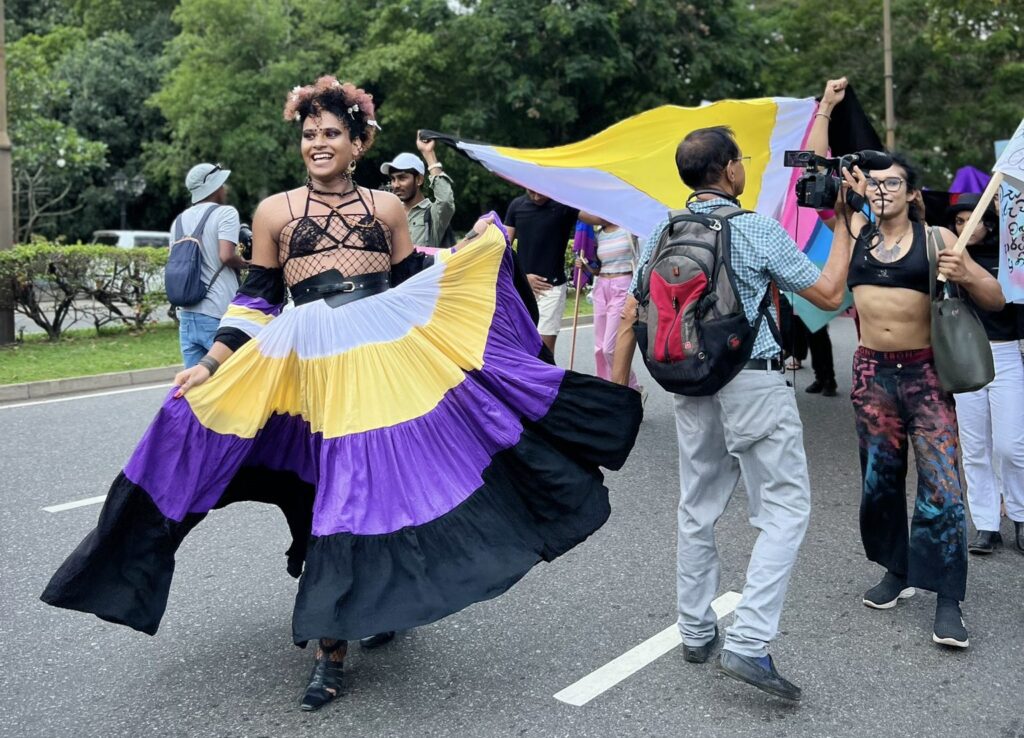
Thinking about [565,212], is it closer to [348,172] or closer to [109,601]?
[348,172]

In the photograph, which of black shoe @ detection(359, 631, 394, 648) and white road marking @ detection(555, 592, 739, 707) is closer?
white road marking @ detection(555, 592, 739, 707)

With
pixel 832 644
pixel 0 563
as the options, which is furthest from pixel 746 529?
pixel 0 563

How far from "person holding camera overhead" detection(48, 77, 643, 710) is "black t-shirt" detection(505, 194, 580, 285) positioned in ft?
14.4

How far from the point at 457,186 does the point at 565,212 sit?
73.2 feet

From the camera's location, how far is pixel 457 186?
3017 centimetres

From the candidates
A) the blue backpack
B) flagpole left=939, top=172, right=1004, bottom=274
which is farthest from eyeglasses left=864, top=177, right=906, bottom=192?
the blue backpack

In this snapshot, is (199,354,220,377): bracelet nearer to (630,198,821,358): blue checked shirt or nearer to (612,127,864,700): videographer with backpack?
(612,127,864,700): videographer with backpack

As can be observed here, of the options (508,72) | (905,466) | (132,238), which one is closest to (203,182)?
(905,466)

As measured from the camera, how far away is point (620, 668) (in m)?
3.78

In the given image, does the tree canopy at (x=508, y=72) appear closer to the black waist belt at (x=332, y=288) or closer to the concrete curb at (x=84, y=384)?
the concrete curb at (x=84, y=384)

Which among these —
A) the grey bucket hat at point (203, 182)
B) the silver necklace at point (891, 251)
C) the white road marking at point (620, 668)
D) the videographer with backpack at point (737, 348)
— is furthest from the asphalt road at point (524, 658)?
the grey bucket hat at point (203, 182)

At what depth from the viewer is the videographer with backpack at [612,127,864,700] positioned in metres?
3.47

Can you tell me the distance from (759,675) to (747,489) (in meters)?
0.63

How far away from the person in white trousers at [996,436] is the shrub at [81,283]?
1095 centimetres
